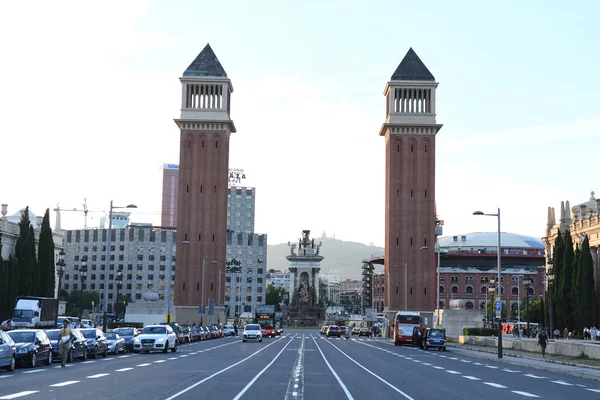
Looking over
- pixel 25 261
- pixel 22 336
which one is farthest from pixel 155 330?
pixel 25 261

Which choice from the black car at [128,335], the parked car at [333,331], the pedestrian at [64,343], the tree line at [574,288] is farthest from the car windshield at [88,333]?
the parked car at [333,331]

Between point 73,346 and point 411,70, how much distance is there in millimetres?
88607

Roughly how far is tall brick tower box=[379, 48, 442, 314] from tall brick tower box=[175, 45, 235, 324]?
77.5ft

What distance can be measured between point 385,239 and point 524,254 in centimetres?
9181

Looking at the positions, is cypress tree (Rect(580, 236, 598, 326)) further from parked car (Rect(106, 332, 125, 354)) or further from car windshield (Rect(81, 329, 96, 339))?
car windshield (Rect(81, 329, 96, 339))

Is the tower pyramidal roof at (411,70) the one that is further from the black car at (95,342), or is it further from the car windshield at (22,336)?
the car windshield at (22,336)

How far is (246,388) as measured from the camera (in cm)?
2100

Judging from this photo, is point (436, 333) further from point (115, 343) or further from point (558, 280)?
point (115, 343)

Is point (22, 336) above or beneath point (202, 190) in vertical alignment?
beneath

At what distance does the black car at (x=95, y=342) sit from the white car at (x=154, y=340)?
369 cm

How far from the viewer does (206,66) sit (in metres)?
114

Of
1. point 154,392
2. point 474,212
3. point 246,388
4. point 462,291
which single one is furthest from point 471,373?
point 462,291

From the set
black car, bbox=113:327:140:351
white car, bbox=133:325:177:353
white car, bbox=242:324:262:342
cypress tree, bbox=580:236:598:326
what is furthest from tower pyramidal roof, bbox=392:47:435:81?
white car, bbox=133:325:177:353

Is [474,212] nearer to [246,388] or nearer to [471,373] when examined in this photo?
[471,373]
